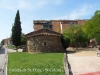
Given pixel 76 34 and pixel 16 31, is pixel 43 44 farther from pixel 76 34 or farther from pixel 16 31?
pixel 76 34

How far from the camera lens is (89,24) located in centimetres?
3572

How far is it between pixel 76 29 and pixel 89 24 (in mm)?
7462

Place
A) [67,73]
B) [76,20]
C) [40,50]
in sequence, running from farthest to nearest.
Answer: [76,20] < [40,50] < [67,73]

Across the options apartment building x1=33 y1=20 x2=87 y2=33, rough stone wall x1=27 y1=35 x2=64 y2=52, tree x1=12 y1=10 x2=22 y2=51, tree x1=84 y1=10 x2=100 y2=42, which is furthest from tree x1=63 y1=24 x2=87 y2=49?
apartment building x1=33 y1=20 x2=87 y2=33

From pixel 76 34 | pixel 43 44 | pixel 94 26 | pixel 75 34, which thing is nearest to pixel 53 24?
pixel 76 34

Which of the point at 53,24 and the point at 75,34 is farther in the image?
the point at 53,24

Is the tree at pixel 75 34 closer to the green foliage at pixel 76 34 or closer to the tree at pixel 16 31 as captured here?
the green foliage at pixel 76 34

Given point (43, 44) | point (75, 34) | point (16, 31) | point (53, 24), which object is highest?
point (53, 24)

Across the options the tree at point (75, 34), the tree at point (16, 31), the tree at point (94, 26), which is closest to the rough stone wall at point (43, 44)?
the tree at point (94, 26)

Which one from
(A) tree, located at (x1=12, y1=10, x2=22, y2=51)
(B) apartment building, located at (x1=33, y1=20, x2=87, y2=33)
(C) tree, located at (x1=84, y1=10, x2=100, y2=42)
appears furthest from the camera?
(B) apartment building, located at (x1=33, y1=20, x2=87, y2=33)

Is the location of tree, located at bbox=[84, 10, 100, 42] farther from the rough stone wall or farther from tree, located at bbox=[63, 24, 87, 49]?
the rough stone wall

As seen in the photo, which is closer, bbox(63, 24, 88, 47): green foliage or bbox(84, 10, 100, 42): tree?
bbox(84, 10, 100, 42): tree

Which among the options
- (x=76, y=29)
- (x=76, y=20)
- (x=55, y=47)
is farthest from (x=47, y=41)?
(x=76, y=20)

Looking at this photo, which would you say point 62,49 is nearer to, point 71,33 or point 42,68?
point 71,33
